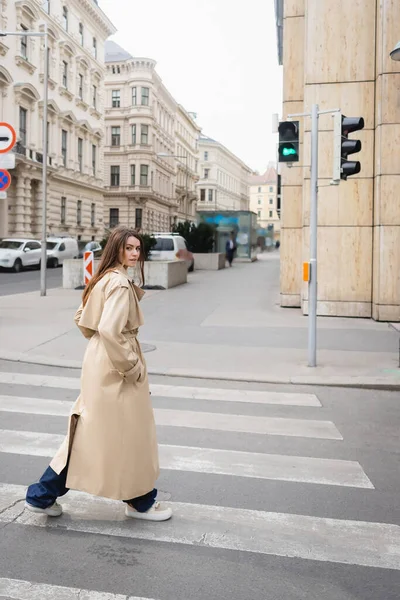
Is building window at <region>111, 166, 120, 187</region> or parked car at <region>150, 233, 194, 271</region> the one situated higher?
building window at <region>111, 166, 120, 187</region>

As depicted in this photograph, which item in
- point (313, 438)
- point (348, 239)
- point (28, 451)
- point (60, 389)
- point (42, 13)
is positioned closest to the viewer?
point (28, 451)

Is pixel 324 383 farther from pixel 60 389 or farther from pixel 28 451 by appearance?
pixel 28 451

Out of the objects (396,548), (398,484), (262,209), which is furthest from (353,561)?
(262,209)

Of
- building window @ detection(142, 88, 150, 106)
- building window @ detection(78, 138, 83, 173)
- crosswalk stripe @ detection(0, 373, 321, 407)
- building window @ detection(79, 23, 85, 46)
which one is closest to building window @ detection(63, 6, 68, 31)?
building window @ detection(79, 23, 85, 46)

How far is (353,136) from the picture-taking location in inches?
540

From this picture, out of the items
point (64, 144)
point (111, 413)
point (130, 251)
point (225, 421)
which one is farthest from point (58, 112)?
point (111, 413)

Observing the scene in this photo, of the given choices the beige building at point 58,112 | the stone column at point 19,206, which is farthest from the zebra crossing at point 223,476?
the beige building at point 58,112

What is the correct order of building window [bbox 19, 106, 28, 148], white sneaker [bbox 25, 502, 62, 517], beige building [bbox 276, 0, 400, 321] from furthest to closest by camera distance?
building window [bbox 19, 106, 28, 148]
beige building [bbox 276, 0, 400, 321]
white sneaker [bbox 25, 502, 62, 517]

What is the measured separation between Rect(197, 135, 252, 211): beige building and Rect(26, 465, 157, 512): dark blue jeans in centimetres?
10622

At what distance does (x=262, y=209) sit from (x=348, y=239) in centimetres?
15283

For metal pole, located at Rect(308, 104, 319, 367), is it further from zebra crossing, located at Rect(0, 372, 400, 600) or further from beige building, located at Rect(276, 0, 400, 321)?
beige building, located at Rect(276, 0, 400, 321)

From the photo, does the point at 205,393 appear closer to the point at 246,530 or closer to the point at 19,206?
the point at 246,530

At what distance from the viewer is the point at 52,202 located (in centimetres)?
4609

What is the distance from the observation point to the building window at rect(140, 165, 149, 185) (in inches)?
2781
